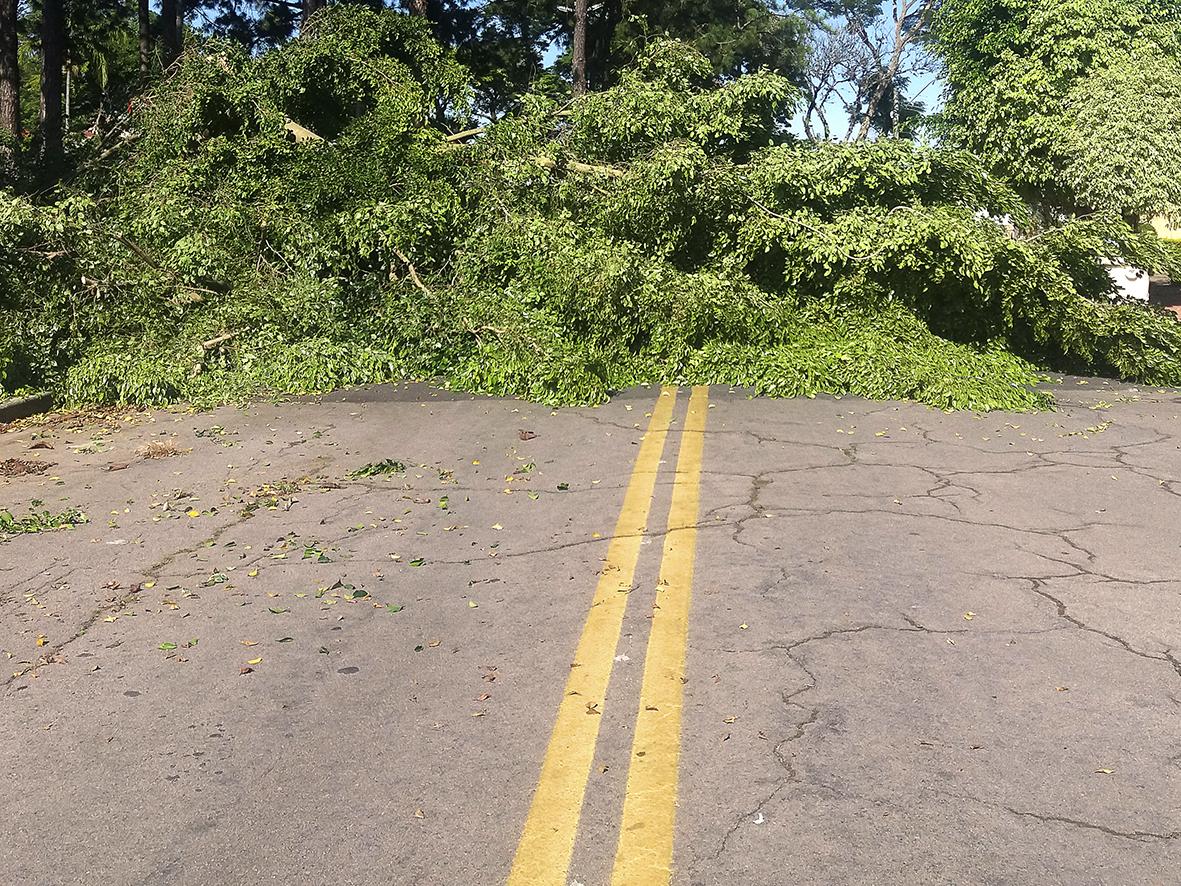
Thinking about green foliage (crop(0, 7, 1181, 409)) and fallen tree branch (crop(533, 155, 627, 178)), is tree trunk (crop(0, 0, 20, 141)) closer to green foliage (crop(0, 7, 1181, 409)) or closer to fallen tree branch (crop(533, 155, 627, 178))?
green foliage (crop(0, 7, 1181, 409))

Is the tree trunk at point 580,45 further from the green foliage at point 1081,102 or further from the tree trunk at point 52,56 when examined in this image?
the tree trunk at point 52,56

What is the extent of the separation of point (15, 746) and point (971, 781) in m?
3.02

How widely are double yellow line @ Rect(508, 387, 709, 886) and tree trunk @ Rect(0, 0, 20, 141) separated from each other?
1810 cm

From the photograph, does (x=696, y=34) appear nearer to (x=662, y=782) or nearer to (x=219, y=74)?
(x=219, y=74)

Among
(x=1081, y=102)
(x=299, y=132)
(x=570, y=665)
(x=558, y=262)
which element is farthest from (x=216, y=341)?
(x=1081, y=102)

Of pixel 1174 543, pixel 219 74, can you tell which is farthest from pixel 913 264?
pixel 219 74

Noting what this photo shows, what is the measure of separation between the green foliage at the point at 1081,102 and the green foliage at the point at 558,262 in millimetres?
15544

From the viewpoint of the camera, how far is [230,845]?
11.6 feet

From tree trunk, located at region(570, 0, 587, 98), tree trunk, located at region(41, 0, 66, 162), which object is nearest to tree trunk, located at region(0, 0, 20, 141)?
tree trunk, located at region(41, 0, 66, 162)

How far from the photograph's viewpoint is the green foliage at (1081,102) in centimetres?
2820

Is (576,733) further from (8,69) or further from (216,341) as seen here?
(8,69)

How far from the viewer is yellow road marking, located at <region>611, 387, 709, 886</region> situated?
3432 millimetres

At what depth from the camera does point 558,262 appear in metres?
13.1

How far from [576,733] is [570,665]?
67 centimetres
